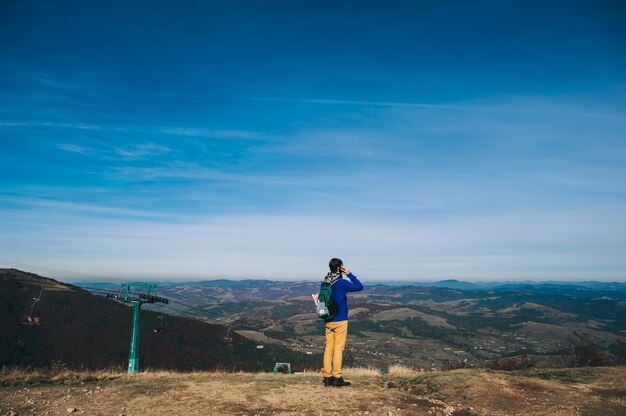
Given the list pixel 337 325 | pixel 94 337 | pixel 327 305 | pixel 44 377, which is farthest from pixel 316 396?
pixel 94 337

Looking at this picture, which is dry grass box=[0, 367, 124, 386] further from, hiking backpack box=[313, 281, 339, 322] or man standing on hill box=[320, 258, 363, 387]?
hiking backpack box=[313, 281, 339, 322]

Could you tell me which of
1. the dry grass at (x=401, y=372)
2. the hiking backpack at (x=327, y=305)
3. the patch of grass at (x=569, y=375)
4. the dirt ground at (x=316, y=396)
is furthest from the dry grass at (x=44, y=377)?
the patch of grass at (x=569, y=375)

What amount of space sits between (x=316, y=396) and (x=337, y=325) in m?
1.95

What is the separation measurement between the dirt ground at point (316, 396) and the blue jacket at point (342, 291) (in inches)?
80.5

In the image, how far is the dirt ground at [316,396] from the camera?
8641 millimetres

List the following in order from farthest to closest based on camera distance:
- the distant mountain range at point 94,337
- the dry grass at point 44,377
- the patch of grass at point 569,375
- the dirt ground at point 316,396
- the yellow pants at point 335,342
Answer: the distant mountain range at point 94,337 < the patch of grass at point 569,375 < the dry grass at point 44,377 < the yellow pants at point 335,342 < the dirt ground at point 316,396

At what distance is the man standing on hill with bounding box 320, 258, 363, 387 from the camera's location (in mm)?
10766

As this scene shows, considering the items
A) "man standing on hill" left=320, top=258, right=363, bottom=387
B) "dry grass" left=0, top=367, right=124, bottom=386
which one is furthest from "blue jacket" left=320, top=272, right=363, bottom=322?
"dry grass" left=0, top=367, right=124, bottom=386

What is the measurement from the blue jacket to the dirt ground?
2044mm

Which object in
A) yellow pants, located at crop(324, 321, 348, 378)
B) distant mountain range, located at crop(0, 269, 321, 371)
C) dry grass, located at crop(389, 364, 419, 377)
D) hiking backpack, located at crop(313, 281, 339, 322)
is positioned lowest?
distant mountain range, located at crop(0, 269, 321, 371)

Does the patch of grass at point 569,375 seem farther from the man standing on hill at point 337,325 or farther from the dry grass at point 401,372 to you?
the man standing on hill at point 337,325

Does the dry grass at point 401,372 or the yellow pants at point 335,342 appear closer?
the yellow pants at point 335,342

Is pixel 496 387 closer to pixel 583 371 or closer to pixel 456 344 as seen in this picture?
pixel 583 371

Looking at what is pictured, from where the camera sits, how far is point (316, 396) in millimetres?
9773
